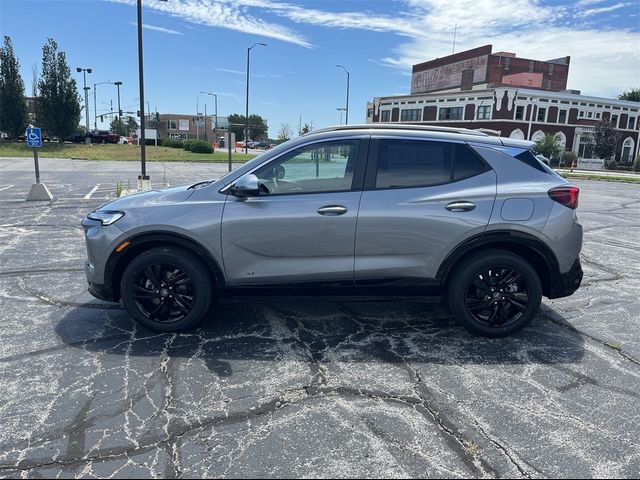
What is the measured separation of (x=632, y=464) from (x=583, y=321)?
2431mm

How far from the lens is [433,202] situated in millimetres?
4078

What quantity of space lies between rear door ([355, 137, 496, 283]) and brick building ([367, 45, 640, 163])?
5454 cm

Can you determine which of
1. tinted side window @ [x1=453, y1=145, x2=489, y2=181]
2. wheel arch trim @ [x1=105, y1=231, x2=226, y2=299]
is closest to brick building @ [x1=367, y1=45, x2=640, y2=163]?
tinted side window @ [x1=453, y1=145, x2=489, y2=181]

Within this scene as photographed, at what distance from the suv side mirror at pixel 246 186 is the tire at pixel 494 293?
1882mm

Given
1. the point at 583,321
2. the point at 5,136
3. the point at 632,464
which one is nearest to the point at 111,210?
the point at 632,464

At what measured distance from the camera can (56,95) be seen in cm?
4638

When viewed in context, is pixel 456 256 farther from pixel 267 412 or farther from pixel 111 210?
pixel 111 210

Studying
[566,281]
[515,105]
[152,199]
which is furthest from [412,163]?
[515,105]

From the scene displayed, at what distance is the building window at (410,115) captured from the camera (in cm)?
7025

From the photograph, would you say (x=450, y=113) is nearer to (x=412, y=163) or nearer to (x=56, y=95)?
(x=56, y=95)

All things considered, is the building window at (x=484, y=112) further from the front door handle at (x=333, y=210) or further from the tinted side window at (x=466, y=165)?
the front door handle at (x=333, y=210)

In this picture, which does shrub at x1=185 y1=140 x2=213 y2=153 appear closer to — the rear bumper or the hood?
the hood

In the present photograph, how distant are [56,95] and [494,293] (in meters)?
52.1

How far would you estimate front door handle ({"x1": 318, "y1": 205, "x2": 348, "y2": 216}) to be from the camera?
4016 millimetres
